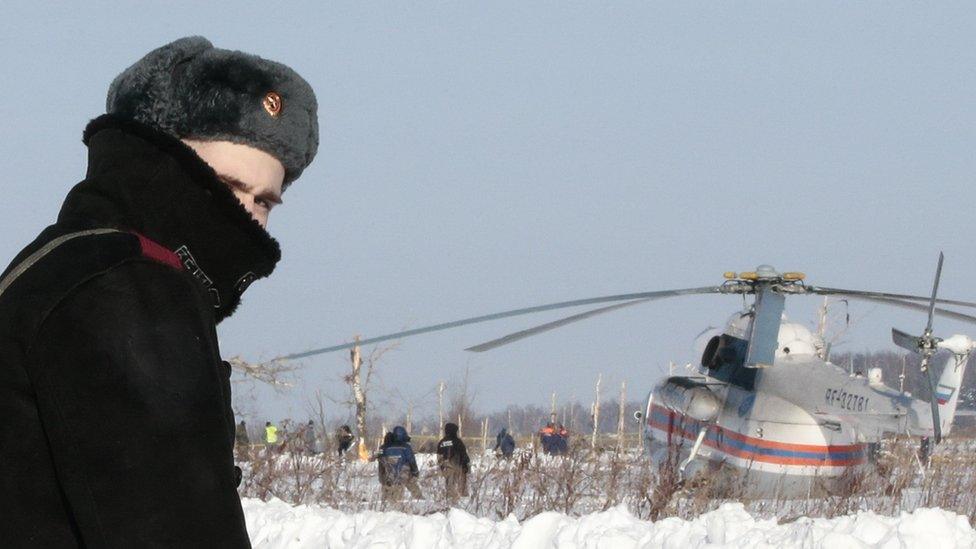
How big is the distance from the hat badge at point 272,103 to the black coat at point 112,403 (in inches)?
12.8

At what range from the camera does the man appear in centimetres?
140

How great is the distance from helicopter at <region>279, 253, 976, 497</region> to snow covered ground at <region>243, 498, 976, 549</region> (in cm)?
836

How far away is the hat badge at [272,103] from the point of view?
1.87 metres

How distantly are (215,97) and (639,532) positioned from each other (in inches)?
214

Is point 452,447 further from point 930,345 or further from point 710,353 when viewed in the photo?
point 930,345

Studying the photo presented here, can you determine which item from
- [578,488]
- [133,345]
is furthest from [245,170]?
[578,488]

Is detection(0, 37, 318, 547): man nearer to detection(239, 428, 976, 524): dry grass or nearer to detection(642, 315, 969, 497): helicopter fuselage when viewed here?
detection(239, 428, 976, 524): dry grass

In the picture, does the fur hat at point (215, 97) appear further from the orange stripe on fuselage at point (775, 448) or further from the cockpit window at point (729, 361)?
the cockpit window at point (729, 361)

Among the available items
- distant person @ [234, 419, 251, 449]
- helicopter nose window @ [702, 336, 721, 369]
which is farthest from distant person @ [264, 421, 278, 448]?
helicopter nose window @ [702, 336, 721, 369]

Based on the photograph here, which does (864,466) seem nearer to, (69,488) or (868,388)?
(868,388)

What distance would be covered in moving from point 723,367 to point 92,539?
16.3 meters

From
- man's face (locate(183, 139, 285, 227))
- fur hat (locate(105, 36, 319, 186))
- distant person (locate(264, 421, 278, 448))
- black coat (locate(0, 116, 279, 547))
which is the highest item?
fur hat (locate(105, 36, 319, 186))

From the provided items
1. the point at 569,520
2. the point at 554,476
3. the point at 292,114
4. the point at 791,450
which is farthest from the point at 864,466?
the point at 292,114

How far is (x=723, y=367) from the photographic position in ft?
56.9
